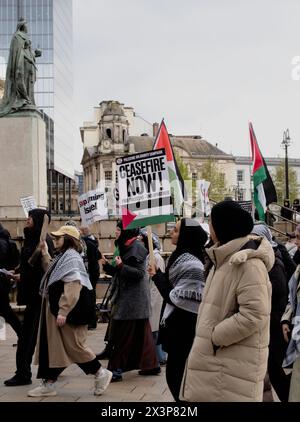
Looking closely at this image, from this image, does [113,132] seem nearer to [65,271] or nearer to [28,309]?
[28,309]

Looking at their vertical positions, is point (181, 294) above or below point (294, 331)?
above

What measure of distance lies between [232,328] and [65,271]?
10.4ft

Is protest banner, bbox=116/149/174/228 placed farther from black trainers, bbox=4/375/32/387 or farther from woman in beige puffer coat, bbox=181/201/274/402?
woman in beige puffer coat, bbox=181/201/274/402

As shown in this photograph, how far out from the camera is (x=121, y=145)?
11569 cm

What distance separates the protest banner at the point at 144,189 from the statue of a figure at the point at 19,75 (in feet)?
35.7

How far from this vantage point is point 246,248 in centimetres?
441

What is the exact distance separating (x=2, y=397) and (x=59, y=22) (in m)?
87.1

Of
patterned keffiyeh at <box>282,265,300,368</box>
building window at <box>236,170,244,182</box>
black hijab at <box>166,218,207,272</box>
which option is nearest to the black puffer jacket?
black hijab at <box>166,218,207,272</box>

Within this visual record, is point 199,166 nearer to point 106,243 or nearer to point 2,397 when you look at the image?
point 106,243

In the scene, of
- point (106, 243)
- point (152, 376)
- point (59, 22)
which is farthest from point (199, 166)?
point (152, 376)

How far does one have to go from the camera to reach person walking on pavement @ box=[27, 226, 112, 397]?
6.94 m

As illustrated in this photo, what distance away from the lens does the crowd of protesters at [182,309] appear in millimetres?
4191

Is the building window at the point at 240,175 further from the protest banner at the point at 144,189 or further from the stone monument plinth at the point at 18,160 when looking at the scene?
the protest banner at the point at 144,189

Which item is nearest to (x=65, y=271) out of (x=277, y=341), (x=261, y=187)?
(x=277, y=341)
